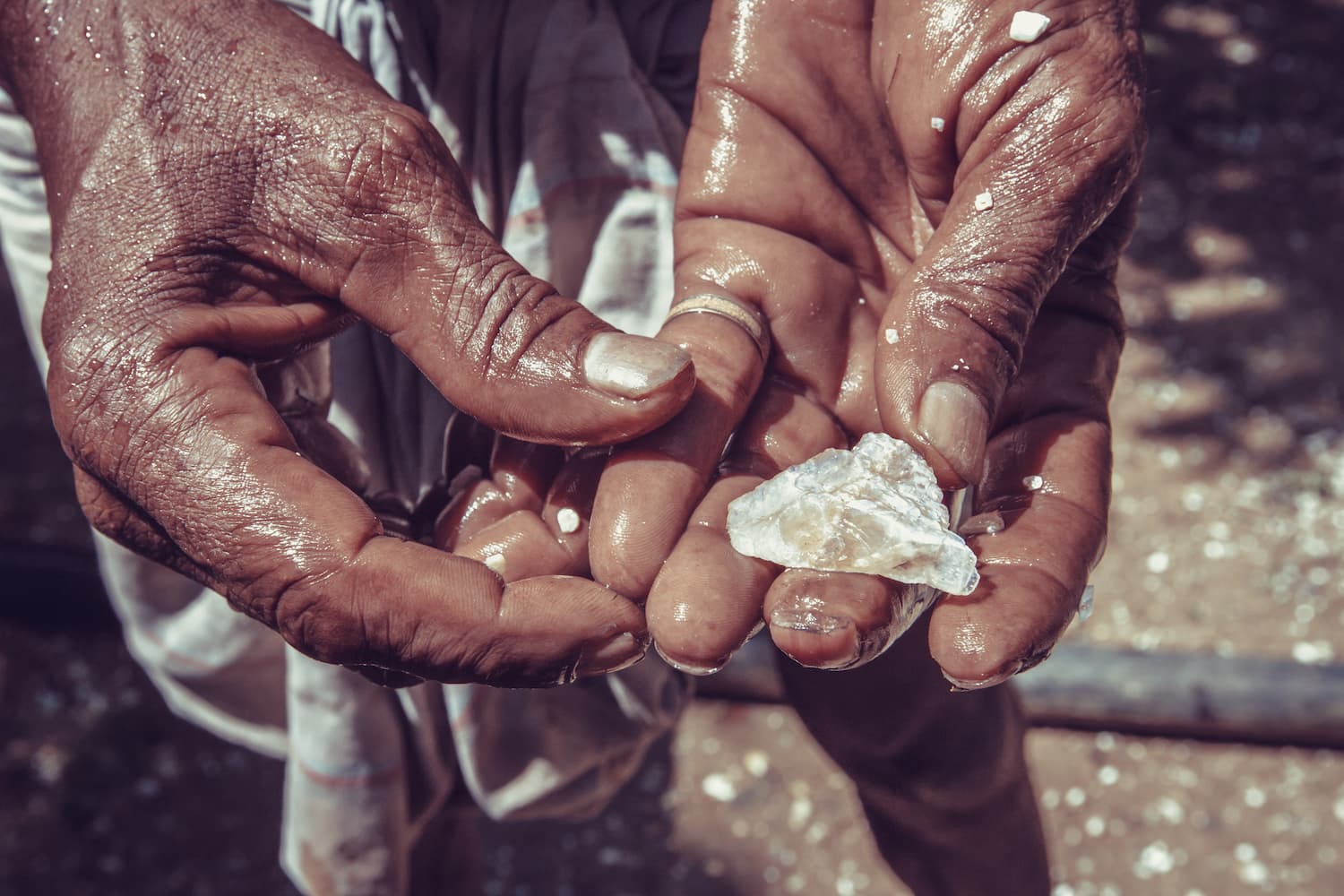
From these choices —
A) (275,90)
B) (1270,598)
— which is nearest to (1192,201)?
(1270,598)

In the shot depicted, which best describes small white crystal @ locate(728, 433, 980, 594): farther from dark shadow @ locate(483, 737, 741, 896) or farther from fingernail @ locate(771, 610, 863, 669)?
dark shadow @ locate(483, 737, 741, 896)

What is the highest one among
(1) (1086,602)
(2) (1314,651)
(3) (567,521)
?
(3) (567,521)

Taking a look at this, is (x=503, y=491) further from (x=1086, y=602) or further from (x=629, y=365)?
(x=1086, y=602)

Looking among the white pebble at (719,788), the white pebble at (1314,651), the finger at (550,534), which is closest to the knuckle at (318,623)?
the finger at (550,534)

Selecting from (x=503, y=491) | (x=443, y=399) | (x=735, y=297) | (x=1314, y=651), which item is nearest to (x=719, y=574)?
(x=503, y=491)

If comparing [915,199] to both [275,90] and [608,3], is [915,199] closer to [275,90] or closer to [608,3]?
[608,3]

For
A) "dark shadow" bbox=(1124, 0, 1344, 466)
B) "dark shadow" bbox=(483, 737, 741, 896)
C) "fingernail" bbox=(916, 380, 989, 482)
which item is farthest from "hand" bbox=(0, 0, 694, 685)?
"dark shadow" bbox=(1124, 0, 1344, 466)

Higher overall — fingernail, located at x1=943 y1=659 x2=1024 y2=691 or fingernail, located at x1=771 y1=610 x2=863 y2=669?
fingernail, located at x1=771 y1=610 x2=863 y2=669

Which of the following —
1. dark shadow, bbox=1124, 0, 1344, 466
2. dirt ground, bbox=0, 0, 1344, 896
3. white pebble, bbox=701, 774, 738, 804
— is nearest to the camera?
dirt ground, bbox=0, 0, 1344, 896
